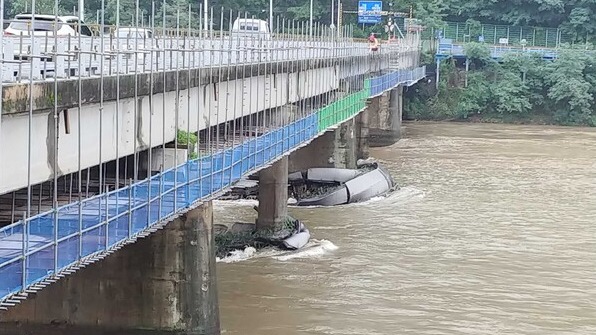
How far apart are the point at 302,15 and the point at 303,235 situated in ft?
210

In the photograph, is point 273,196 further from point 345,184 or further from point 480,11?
point 480,11

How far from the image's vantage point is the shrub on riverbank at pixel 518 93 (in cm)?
8975

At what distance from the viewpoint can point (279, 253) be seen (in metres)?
32.3

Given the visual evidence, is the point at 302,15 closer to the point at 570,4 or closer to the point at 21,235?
the point at 570,4

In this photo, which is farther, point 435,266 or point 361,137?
point 361,137

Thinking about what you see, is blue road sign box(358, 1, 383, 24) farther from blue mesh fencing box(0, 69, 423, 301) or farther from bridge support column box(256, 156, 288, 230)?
blue mesh fencing box(0, 69, 423, 301)

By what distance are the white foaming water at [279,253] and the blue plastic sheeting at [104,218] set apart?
5.87 m

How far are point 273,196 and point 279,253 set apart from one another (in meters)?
2.57

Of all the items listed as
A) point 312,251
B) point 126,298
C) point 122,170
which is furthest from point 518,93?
point 126,298

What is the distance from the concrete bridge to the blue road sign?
6550cm

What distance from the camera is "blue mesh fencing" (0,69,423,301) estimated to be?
561 inches

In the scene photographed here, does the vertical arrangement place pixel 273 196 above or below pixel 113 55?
below

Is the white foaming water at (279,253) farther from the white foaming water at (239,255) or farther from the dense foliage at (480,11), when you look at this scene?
the dense foliage at (480,11)

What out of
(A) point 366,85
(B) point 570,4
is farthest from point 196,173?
(B) point 570,4
